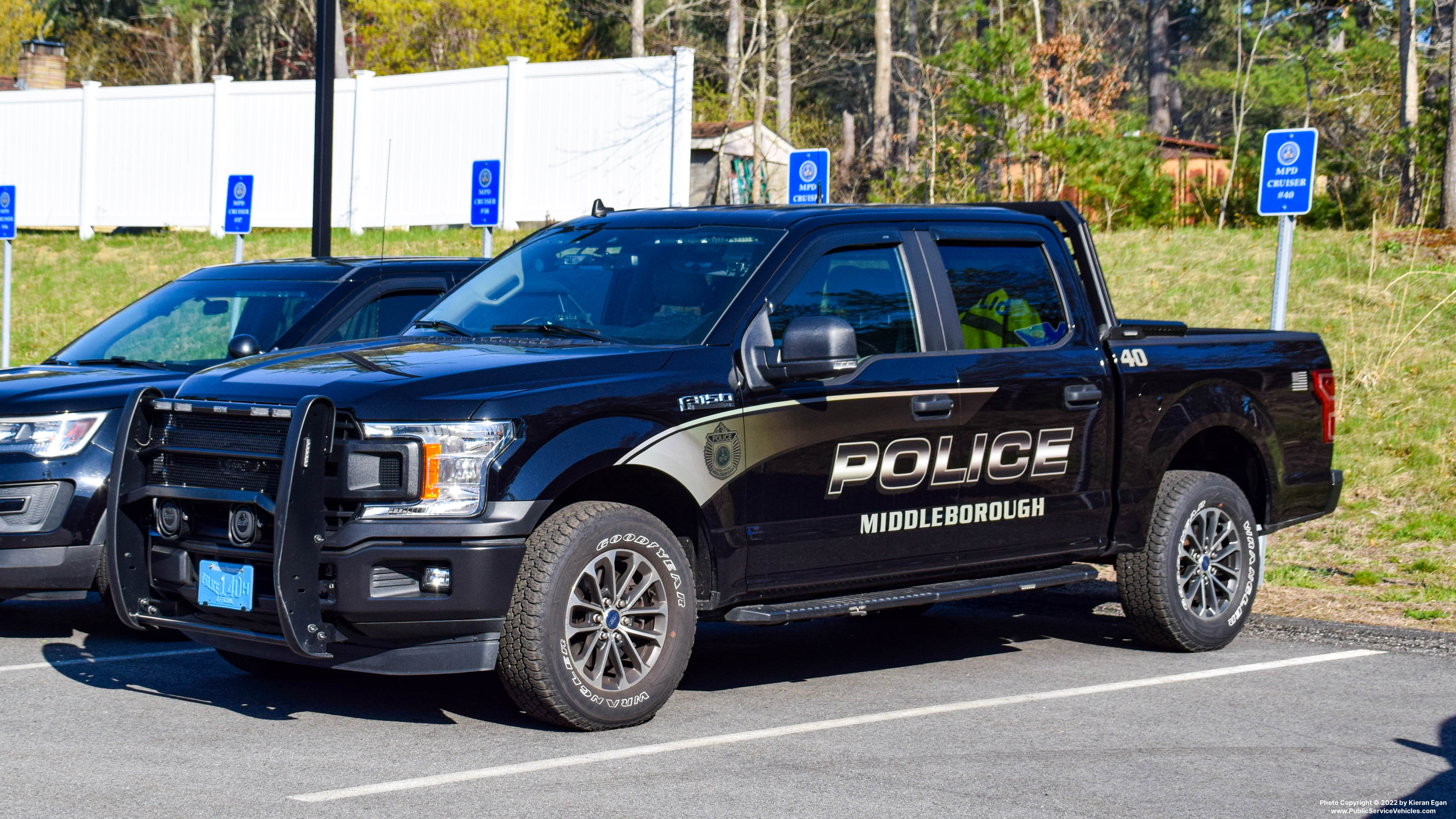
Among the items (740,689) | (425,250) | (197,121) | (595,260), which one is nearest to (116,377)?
(595,260)

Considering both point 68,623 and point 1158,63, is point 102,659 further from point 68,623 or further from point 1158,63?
point 1158,63

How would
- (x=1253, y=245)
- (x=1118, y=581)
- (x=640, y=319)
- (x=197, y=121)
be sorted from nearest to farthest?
(x=640, y=319)
(x=1118, y=581)
(x=1253, y=245)
(x=197, y=121)

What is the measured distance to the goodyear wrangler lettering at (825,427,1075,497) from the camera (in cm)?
662

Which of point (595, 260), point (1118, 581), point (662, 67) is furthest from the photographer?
point (662, 67)

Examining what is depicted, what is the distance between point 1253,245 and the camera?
20.9 metres

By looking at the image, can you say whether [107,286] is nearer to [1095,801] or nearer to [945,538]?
[945,538]

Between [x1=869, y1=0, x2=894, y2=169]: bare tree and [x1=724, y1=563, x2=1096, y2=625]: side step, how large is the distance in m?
30.1

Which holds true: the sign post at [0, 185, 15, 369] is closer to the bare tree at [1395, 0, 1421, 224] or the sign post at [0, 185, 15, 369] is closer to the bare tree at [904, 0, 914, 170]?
the bare tree at [1395, 0, 1421, 224]

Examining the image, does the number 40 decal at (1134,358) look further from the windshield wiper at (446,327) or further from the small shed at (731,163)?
the small shed at (731,163)

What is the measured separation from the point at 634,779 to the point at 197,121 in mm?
29554

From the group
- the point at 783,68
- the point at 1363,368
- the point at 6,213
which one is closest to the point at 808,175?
the point at 1363,368

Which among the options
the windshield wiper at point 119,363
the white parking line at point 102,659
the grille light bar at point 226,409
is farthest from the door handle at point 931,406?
the windshield wiper at point 119,363

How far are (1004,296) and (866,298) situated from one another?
844mm

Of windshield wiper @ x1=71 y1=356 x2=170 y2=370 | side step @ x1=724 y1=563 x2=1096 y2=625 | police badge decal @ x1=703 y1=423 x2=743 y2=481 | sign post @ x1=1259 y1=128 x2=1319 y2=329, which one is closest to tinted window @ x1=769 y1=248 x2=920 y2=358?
police badge decal @ x1=703 y1=423 x2=743 y2=481
